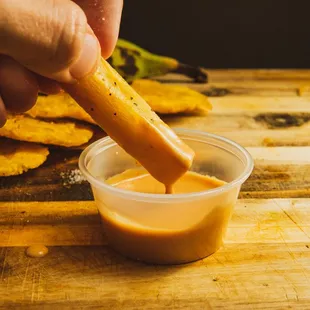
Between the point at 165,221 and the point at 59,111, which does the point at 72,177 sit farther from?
the point at 165,221

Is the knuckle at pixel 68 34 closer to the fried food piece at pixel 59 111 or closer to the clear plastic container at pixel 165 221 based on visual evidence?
the clear plastic container at pixel 165 221

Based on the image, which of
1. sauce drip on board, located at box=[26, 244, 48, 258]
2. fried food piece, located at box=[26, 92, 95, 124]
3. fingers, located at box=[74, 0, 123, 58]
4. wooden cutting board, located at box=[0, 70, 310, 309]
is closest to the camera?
wooden cutting board, located at box=[0, 70, 310, 309]

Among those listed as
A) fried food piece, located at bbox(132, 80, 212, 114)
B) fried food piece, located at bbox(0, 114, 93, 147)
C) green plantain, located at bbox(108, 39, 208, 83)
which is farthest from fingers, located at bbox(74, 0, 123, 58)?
green plantain, located at bbox(108, 39, 208, 83)

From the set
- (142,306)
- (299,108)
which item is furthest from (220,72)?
(142,306)

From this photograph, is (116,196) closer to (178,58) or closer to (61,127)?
(61,127)

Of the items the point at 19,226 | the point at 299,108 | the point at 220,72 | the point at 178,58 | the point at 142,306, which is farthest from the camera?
the point at 178,58

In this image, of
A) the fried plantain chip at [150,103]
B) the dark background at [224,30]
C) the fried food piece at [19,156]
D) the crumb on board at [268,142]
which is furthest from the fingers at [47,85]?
the dark background at [224,30]

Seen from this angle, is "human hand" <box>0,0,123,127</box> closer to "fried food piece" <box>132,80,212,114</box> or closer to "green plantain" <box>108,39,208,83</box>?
"fried food piece" <box>132,80,212,114</box>
